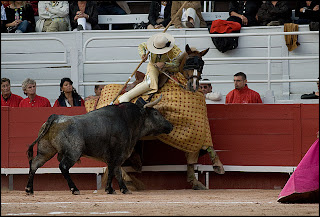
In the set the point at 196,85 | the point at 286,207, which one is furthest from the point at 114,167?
the point at 286,207

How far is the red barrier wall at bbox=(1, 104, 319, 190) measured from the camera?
32.6ft

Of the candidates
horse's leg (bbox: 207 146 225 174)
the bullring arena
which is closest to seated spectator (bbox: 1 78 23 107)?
the bullring arena

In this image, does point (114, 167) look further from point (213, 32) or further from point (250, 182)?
point (213, 32)

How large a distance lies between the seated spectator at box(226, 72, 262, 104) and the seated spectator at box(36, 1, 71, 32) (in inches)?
144

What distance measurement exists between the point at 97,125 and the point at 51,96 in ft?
13.4

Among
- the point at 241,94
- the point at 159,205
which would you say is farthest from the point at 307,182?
the point at 241,94

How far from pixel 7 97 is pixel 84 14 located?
2498mm

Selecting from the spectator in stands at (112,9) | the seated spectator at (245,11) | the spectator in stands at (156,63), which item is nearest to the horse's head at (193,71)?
the spectator in stands at (156,63)

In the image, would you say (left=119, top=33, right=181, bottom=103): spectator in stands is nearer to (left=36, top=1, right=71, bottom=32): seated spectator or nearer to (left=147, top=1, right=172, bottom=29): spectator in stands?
(left=147, top=1, right=172, bottom=29): spectator in stands

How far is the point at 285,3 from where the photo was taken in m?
11.9

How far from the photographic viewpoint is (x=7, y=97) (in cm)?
1068

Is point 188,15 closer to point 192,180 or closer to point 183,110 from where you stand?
point 183,110

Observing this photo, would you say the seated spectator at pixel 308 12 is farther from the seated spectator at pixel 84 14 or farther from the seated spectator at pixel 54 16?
the seated spectator at pixel 54 16

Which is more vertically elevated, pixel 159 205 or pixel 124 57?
pixel 124 57
